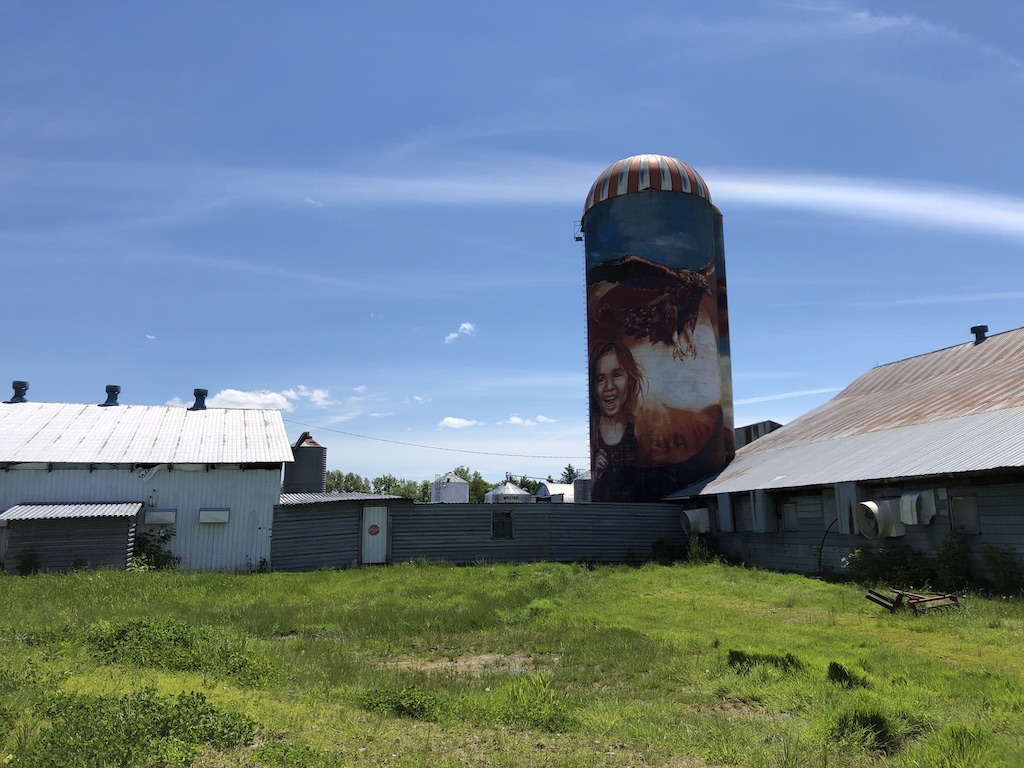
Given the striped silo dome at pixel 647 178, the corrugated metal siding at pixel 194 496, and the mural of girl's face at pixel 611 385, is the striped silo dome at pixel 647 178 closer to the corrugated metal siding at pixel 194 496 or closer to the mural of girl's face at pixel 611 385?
the mural of girl's face at pixel 611 385

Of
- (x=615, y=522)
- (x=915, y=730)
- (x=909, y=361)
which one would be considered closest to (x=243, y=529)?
(x=615, y=522)

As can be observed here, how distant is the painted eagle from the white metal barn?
62.3 feet

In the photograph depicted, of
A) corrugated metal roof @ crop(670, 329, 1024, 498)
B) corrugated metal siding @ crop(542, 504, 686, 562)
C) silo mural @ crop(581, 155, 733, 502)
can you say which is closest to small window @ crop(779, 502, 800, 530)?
corrugated metal roof @ crop(670, 329, 1024, 498)

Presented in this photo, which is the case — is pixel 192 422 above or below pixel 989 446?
above

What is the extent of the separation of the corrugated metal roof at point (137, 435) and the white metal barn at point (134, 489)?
41mm

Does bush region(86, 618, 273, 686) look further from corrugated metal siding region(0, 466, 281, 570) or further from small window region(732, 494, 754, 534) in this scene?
small window region(732, 494, 754, 534)

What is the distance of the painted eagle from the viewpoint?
37406 mm

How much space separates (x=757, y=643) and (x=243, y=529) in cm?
2083

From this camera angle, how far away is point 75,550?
77.7 feet

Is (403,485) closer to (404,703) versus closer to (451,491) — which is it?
(451,491)

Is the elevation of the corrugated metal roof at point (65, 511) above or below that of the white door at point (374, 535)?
above

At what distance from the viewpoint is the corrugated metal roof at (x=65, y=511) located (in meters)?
23.2

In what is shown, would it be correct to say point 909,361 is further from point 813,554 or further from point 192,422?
point 192,422

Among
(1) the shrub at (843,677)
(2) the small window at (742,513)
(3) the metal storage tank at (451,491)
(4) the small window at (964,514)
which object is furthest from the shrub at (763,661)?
(3) the metal storage tank at (451,491)
